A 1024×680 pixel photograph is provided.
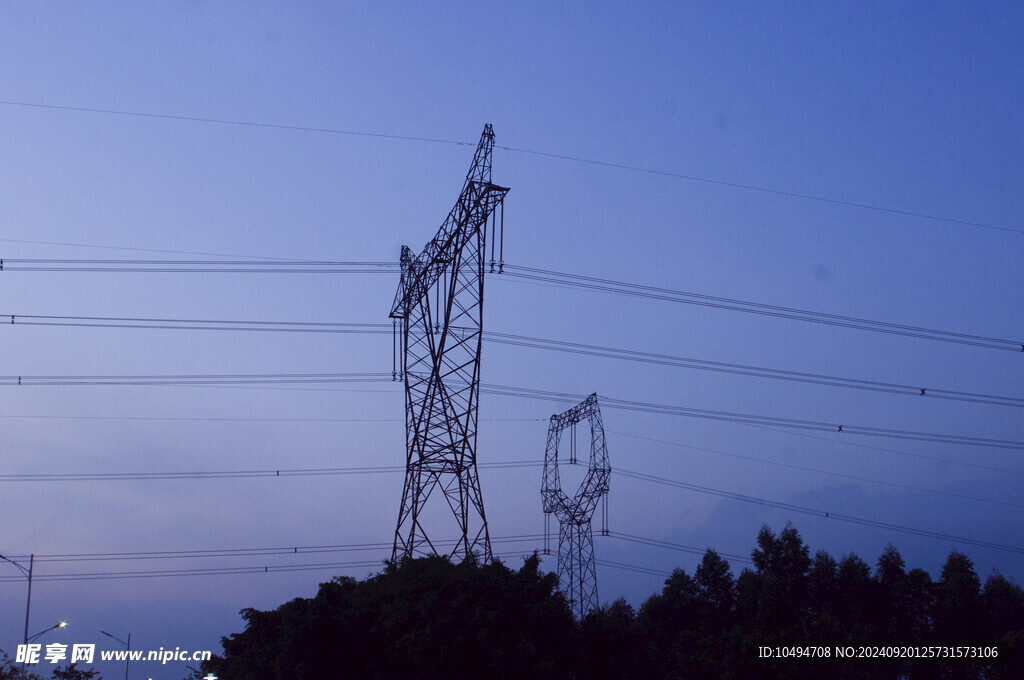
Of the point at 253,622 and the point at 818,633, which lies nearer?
Answer: the point at 253,622

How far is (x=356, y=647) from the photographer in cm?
3581

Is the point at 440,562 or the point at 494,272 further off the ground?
the point at 494,272

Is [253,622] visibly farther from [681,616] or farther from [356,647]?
[681,616]

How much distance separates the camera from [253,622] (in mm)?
39156

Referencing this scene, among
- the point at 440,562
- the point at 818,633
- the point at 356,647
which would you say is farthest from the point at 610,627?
the point at 818,633

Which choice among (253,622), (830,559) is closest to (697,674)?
(830,559)

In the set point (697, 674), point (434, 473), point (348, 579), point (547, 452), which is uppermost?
point (547, 452)

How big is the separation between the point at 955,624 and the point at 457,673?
4862 cm

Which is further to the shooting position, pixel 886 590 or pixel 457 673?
pixel 886 590

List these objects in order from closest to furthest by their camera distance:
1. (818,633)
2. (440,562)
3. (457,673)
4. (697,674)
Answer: (457,673) → (440,562) → (697,674) → (818,633)

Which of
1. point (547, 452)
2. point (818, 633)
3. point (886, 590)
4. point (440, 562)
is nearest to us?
point (440, 562)

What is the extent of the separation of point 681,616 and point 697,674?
17.0 m

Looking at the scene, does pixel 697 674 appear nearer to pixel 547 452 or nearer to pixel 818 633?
pixel 818 633

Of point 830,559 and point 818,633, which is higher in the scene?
point 830,559
